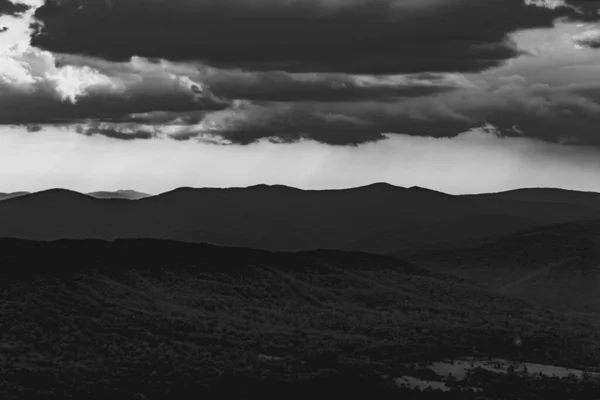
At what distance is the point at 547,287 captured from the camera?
15150 cm

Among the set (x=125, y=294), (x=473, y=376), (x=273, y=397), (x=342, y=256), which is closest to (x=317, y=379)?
(x=273, y=397)

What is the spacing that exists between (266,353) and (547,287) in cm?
8944

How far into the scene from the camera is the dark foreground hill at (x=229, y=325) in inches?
2473

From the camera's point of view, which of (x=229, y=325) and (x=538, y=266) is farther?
(x=538, y=266)

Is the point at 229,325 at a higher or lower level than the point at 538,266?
lower

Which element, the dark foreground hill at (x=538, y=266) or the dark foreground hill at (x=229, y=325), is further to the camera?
the dark foreground hill at (x=538, y=266)

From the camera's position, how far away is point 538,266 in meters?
174

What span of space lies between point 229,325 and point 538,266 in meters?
106

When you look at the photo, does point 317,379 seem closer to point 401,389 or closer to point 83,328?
point 401,389

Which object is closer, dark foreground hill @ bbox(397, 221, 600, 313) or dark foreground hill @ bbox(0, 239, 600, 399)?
dark foreground hill @ bbox(0, 239, 600, 399)

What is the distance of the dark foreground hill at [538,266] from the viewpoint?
5778 inches

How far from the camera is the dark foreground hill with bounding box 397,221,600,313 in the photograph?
147m

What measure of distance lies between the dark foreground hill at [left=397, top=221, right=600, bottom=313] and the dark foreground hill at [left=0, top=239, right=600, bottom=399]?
28346mm

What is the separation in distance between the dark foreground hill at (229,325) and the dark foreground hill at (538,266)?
28346 millimetres
